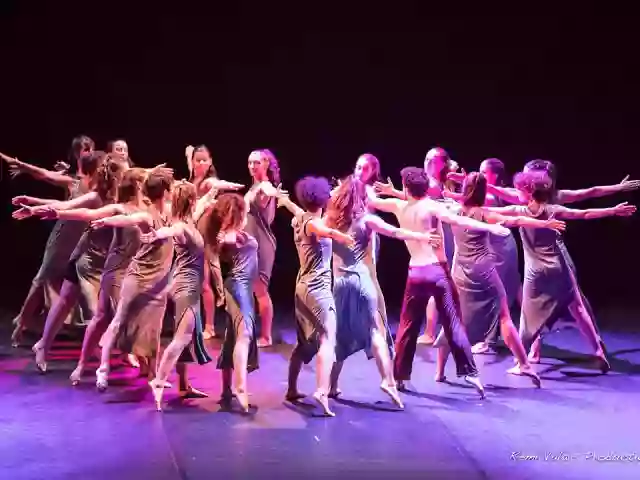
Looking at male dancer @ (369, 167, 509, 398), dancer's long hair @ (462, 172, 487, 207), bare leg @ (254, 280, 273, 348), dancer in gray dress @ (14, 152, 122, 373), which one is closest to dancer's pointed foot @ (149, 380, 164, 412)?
dancer in gray dress @ (14, 152, 122, 373)

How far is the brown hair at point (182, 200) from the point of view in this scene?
5777 mm

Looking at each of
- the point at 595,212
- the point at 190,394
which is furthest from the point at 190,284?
the point at 595,212

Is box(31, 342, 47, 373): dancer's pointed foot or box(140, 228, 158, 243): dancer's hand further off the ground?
box(140, 228, 158, 243): dancer's hand

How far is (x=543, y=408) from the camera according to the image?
5855 millimetres

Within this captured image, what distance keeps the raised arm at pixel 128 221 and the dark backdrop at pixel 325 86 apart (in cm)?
436

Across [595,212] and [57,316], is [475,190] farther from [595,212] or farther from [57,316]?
[57,316]

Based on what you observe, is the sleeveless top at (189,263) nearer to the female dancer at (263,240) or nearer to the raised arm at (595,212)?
the female dancer at (263,240)

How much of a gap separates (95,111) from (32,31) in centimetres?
105

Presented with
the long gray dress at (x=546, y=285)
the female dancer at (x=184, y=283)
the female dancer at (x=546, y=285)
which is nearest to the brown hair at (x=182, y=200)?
the female dancer at (x=184, y=283)

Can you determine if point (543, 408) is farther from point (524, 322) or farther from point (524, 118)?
→ point (524, 118)

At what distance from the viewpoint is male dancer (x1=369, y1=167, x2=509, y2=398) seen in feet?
19.5

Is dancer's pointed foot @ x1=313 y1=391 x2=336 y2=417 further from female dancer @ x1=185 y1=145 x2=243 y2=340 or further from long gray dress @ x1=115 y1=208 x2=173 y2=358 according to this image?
female dancer @ x1=185 y1=145 x2=243 y2=340

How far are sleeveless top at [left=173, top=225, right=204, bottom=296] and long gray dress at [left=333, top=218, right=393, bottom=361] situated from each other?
0.83m

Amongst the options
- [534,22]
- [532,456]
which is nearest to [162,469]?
[532,456]
